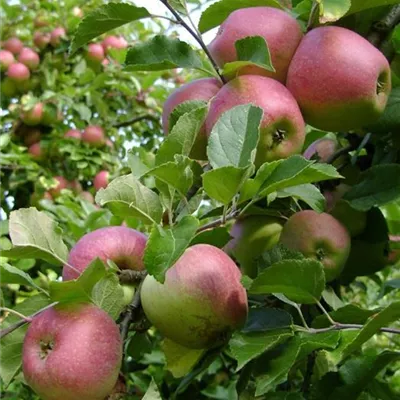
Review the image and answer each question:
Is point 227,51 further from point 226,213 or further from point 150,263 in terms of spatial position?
point 150,263

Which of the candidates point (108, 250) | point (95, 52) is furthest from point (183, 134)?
point (95, 52)

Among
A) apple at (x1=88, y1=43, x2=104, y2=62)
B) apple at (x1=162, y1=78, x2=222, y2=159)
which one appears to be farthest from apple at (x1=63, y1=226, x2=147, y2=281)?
apple at (x1=88, y1=43, x2=104, y2=62)

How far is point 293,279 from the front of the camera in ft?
2.23

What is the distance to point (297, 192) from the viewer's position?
76cm

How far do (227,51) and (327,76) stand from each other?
0.13m

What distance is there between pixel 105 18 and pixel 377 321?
0.47 m

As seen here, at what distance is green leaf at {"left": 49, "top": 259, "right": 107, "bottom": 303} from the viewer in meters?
0.65

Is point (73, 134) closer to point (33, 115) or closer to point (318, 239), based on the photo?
point (33, 115)

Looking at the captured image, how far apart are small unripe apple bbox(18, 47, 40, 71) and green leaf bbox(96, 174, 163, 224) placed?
2.25 metres

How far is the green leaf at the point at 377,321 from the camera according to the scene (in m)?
0.58

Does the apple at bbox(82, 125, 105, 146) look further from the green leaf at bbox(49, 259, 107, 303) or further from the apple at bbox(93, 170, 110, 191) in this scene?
the green leaf at bbox(49, 259, 107, 303)

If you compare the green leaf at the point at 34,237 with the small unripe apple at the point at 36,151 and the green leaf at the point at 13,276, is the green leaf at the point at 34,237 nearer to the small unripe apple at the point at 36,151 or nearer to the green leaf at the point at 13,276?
the green leaf at the point at 13,276

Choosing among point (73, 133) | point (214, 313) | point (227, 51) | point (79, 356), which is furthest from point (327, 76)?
point (73, 133)

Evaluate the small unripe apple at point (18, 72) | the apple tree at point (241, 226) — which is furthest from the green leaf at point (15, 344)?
the small unripe apple at point (18, 72)
